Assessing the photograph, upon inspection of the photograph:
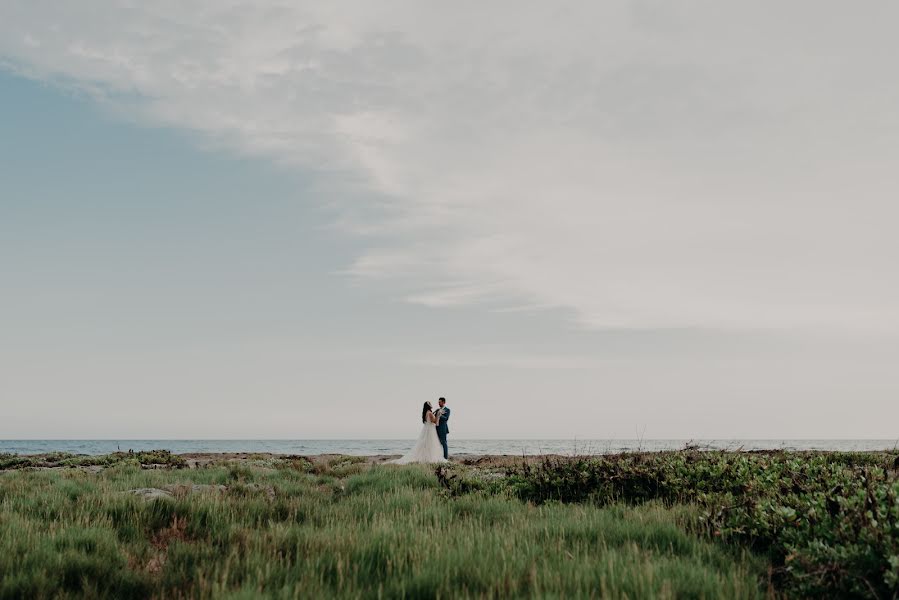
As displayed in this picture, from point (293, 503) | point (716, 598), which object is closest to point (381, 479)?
point (293, 503)

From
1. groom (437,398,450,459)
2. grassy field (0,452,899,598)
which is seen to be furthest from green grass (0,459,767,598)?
groom (437,398,450,459)

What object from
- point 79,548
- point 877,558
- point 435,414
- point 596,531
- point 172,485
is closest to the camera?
point 877,558

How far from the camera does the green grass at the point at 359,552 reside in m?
4.06

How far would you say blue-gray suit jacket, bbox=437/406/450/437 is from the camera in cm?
2478

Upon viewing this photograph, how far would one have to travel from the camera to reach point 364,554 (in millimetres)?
4922

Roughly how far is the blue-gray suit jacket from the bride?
31cm

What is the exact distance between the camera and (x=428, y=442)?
24.6 m

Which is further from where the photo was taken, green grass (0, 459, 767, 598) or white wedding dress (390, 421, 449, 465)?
white wedding dress (390, 421, 449, 465)

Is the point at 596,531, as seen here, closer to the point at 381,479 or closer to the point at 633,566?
the point at 633,566

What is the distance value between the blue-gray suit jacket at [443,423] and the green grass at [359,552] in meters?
16.3

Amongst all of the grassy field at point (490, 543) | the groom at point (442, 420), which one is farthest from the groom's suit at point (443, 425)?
the grassy field at point (490, 543)

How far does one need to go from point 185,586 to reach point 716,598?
3.65m

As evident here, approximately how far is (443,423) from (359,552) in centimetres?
2023

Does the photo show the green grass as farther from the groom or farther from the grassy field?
the groom
